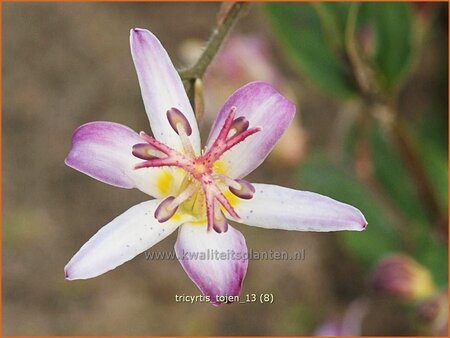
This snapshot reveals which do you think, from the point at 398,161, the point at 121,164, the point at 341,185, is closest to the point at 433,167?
the point at 398,161

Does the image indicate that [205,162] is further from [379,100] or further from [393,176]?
[393,176]

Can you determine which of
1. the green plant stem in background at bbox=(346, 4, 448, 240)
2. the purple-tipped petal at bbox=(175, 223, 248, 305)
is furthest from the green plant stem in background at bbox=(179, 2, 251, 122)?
the green plant stem in background at bbox=(346, 4, 448, 240)

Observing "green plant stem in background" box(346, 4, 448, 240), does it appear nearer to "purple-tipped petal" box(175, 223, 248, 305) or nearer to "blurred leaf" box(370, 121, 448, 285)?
"blurred leaf" box(370, 121, 448, 285)

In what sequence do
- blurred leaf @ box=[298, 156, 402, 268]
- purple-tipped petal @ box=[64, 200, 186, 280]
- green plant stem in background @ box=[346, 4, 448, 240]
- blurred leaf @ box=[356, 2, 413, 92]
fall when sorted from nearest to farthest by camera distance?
purple-tipped petal @ box=[64, 200, 186, 280] < green plant stem in background @ box=[346, 4, 448, 240] < blurred leaf @ box=[356, 2, 413, 92] < blurred leaf @ box=[298, 156, 402, 268]

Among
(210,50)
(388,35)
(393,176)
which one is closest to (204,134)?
(393,176)

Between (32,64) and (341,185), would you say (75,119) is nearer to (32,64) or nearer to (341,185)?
(32,64)

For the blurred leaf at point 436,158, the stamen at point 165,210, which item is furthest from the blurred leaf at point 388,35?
the stamen at point 165,210
